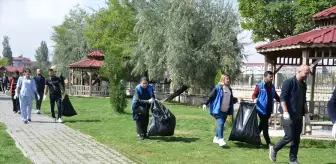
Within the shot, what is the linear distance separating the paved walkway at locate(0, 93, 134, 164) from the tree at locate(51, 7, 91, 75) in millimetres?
32486

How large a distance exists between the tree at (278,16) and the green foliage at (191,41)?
26.0 ft

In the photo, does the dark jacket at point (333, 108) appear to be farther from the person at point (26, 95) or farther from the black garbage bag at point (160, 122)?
the person at point (26, 95)

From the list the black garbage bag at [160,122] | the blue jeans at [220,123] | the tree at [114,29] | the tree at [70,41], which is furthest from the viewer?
the tree at [70,41]

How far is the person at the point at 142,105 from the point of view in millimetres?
9734

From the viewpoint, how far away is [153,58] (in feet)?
89.2

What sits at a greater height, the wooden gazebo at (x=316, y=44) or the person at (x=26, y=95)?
the wooden gazebo at (x=316, y=44)

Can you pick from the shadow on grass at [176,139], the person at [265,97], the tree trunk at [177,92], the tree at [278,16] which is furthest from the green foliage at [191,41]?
the person at [265,97]

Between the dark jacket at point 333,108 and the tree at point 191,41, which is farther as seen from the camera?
the tree at point 191,41

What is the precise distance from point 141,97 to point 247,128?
2.49 m

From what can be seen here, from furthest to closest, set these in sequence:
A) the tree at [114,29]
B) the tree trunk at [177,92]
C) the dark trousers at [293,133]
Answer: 1. the tree at [114,29]
2. the tree trunk at [177,92]
3. the dark trousers at [293,133]

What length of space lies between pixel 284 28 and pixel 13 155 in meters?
30.8

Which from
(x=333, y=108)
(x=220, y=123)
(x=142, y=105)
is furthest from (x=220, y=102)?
(x=333, y=108)

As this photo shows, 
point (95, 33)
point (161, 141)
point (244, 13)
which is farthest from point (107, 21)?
point (161, 141)

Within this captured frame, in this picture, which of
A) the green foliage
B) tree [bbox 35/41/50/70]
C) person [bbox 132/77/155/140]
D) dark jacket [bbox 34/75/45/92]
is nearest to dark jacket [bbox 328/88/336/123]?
person [bbox 132/77/155/140]
